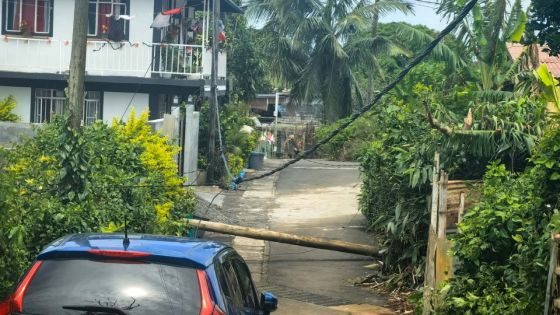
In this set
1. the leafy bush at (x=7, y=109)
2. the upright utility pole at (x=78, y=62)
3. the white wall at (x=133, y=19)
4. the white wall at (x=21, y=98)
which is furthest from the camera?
the white wall at (x=21, y=98)

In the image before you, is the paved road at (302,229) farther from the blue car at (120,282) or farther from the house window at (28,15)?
the blue car at (120,282)

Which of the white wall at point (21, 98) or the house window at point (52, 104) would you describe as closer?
the white wall at point (21, 98)

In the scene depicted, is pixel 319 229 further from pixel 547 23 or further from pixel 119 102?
pixel 547 23

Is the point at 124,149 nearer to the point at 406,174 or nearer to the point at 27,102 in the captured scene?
the point at 406,174

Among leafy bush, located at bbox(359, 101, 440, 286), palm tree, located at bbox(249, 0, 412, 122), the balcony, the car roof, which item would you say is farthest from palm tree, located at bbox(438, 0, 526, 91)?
palm tree, located at bbox(249, 0, 412, 122)

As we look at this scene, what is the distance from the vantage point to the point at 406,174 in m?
14.5

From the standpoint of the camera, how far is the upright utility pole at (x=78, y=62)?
547 inches

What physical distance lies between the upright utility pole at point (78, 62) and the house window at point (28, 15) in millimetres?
11116

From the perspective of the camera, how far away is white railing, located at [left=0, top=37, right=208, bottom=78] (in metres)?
23.5

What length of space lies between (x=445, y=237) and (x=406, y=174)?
9.34ft

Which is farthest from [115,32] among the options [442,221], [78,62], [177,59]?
[442,221]

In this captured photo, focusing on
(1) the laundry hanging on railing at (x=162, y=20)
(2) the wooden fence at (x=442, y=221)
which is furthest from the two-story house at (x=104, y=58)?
(2) the wooden fence at (x=442, y=221)

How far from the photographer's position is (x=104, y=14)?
81.1 ft

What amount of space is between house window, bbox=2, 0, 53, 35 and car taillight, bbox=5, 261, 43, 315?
64.9 feet
